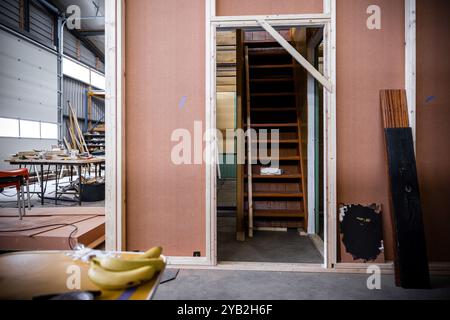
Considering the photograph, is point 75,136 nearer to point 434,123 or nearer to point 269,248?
point 269,248

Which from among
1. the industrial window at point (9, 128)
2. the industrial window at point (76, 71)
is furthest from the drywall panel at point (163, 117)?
the industrial window at point (76, 71)

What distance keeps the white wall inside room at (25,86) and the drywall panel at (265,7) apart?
8450mm

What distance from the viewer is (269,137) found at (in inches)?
184

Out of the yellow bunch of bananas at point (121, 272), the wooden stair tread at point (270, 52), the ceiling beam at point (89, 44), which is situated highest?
the ceiling beam at point (89, 44)

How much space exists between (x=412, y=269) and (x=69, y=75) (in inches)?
519

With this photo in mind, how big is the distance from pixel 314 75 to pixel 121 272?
2562 millimetres

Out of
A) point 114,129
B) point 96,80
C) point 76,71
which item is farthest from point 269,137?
point 96,80

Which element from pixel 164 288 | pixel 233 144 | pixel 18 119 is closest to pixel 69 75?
pixel 18 119

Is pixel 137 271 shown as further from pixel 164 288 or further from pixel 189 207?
pixel 189 207

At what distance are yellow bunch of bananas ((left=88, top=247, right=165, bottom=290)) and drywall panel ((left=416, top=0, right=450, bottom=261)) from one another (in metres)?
2.95

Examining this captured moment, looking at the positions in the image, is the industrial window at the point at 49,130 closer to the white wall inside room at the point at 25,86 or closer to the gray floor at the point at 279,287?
the white wall inside room at the point at 25,86

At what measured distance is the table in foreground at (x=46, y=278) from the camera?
3.58 feet

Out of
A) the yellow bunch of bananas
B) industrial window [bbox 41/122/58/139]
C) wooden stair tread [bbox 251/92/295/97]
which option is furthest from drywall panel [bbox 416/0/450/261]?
industrial window [bbox 41/122/58/139]

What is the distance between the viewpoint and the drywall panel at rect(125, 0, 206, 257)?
297 centimetres
